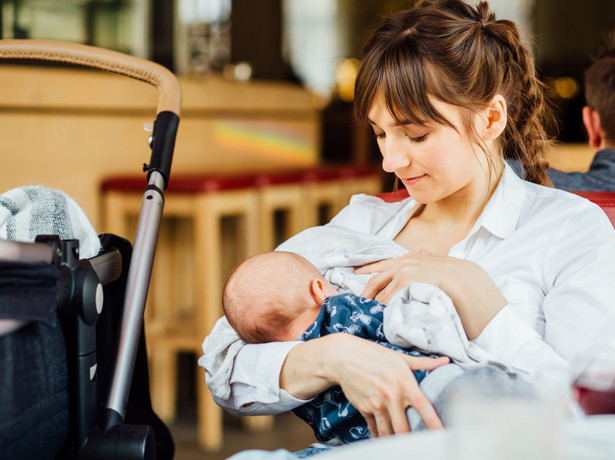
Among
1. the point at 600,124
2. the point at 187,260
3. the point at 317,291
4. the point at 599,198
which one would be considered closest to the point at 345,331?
the point at 317,291

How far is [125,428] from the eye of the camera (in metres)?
1.11

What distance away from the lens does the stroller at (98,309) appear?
3.06 ft

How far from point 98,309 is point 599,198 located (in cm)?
98

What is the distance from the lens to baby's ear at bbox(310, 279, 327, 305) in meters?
1.26

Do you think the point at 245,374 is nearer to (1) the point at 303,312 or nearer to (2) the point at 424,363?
(1) the point at 303,312

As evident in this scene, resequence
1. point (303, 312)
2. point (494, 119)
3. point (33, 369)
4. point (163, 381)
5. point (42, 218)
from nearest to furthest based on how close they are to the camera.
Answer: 1. point (33, 369)
2. point (42, 218)
3. point (303, 312)
4. point (494, 119)
5. point (163, 381)

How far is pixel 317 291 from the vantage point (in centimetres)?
126

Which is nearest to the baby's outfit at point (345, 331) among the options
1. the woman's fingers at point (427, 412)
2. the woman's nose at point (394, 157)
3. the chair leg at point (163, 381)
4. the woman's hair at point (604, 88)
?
the woman's fingers at point (427, 412)

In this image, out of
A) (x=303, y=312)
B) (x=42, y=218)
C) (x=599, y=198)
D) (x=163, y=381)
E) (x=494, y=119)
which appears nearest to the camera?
(x=42, y=218)

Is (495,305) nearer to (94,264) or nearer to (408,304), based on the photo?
(408,304)

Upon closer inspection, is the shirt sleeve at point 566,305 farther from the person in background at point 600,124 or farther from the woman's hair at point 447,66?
the person in background at point 600,124

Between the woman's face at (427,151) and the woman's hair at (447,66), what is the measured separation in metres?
0.02

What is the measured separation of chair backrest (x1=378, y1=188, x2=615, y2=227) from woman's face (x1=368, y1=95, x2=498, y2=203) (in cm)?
29

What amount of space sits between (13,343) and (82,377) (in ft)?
0.61
